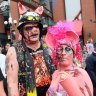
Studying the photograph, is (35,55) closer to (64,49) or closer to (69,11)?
(64,49)

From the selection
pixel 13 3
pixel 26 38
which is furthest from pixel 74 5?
pixel 26 38

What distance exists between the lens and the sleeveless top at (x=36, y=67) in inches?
150

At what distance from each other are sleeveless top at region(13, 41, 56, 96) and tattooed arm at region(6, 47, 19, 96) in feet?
0.16

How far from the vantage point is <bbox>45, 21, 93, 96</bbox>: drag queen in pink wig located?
9.48ft

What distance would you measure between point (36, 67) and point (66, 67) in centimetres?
71

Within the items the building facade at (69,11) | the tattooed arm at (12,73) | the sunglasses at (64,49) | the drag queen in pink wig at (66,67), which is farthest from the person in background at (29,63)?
the building facade at (69,11)

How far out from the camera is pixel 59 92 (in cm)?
316

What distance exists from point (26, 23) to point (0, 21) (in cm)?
3377

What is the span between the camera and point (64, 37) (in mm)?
3383

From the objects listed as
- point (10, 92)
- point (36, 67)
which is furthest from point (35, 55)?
point (10, 92)

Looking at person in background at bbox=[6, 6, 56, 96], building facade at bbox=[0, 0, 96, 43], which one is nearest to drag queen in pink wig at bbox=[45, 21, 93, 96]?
person in background at bbox=[6, 6, 56, 96]

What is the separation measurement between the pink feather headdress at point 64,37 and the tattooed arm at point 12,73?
→ 20.4 inches

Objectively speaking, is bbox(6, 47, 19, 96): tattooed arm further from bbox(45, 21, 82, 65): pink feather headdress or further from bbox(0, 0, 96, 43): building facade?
bbox(0, 0, 96, 43): building facade

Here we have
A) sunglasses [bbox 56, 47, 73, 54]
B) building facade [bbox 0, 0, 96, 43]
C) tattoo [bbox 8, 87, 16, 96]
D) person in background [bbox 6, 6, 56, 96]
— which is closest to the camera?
sunglasses [bbox 56, 47, 73, 54]
